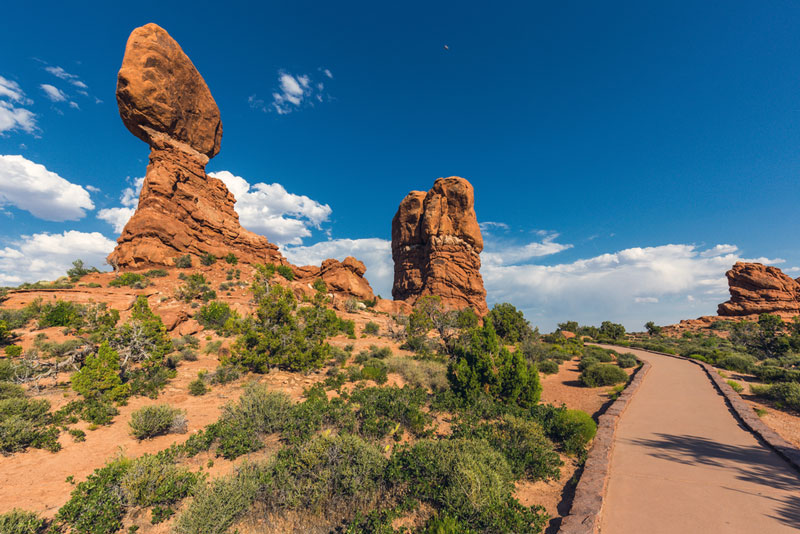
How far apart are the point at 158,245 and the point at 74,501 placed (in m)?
32.5

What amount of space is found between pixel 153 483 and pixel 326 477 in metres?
3.09

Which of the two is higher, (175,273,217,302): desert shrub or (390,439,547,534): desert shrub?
(175,273,217,302): desert shrub

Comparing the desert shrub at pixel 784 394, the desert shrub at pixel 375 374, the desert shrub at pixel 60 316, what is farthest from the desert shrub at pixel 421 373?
the desert shrub at pixel 60 316

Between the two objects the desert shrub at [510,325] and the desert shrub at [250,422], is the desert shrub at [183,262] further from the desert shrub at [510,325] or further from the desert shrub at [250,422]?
the desert shrub at [510,325]

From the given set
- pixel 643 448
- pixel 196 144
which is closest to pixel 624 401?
pixel 643 448

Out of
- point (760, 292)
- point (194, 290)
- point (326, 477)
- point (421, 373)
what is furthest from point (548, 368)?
point (760, 292)

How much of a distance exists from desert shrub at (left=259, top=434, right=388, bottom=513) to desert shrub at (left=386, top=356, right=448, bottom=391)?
23.6 feet

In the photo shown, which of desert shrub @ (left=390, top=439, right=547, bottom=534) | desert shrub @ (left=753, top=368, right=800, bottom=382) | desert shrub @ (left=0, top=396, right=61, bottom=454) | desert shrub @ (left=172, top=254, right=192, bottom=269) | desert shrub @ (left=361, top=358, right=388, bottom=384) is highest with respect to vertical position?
desert shrub @ (left=172, top=254, right=192, bottom=269)

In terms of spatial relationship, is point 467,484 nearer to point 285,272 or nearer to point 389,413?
point 389,413

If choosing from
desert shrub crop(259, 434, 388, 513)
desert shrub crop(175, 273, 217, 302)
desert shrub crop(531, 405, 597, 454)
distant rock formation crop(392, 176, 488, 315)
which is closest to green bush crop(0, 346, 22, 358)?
desert shrub crop(175, 273, 217, 302)

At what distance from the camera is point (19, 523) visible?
398 cm

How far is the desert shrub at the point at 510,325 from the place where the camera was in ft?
90.9

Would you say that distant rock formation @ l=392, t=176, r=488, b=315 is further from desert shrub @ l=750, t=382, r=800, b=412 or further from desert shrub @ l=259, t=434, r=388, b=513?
desert shrub @ l=259, t=434, r=388, b=513

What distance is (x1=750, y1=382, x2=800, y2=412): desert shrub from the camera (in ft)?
33.2
